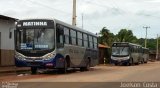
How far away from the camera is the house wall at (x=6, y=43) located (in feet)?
110

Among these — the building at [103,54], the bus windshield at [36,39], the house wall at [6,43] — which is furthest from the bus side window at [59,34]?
the building at [103,54]

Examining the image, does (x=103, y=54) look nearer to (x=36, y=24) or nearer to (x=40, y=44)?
(x=36, y=24)

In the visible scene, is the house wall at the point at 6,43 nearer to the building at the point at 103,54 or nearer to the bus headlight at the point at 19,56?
the bus headlight at the point at 19,56

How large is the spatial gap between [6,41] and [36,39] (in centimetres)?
1019

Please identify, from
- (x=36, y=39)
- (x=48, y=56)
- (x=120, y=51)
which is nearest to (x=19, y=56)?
(x=36, y=39)

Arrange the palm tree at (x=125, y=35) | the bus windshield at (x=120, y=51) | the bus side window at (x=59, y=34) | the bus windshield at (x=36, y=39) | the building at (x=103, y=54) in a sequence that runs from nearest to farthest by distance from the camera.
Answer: the bus windshield at (x=36, y=39)
the bus side window at (x=59, y=34)
the bus windshield at (x=120, y=51)
the building at (x=103, y=54)
the palm tree at (x=125, y=35)

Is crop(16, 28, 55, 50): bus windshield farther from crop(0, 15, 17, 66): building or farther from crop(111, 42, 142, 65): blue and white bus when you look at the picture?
crop(111, 42, 142, 65): blue and white bus

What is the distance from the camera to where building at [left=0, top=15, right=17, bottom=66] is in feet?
109

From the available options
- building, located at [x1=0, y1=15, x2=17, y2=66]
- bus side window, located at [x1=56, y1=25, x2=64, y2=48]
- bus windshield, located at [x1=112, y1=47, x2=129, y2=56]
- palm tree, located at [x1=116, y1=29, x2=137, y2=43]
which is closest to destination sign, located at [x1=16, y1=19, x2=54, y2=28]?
bus side window, located at [x1=56, y1=25, x2=64, y2=48]

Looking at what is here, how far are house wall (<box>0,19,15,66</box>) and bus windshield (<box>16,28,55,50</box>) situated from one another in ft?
26.3

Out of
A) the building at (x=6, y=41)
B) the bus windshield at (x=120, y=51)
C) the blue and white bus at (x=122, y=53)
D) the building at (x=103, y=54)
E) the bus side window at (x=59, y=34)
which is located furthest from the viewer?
the building at (x=103, y=54)

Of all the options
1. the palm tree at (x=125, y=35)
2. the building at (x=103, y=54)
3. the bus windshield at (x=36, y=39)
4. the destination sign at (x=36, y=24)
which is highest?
the palm tree at (x=125, y=35)

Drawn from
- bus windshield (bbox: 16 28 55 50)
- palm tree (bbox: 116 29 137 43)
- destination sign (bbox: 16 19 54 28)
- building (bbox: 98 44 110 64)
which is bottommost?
building (bbox: 98 44 110 64)

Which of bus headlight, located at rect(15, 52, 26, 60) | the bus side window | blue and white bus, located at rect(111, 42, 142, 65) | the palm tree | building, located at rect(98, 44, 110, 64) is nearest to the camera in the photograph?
bus headlight, located at rect(15, 52, 26, 60)
